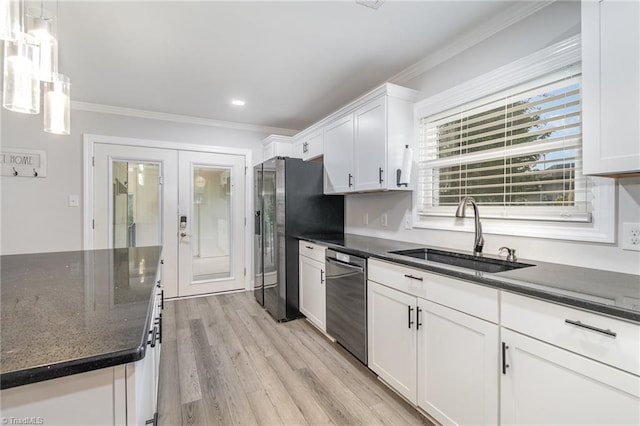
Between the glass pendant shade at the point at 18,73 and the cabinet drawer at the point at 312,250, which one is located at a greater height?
the glass pendant shade at the point at 18,73

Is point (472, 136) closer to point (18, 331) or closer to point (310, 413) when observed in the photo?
point (310, 413)

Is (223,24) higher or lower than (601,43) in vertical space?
higher

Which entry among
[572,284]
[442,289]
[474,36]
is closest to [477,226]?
[442,289]

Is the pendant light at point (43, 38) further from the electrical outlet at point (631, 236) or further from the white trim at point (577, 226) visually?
the electrical outlet at point (631, 236)

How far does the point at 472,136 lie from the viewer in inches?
85.2


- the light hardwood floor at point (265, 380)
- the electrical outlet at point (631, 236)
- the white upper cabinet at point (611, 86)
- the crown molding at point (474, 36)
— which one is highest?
the crown molding at point (474, 36)

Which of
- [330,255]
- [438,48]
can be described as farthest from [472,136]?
[330,255]

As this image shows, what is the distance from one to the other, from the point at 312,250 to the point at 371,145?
114cm

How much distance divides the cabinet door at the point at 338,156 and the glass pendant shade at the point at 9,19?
2.24m

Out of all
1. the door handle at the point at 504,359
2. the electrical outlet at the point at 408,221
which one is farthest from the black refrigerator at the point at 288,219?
the door handle at the point at 504,359

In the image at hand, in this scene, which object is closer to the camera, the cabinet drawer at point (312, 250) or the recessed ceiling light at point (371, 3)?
the recessed ceiling light at point (371, 3)

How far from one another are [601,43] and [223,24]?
207cm

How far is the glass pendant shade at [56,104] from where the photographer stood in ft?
5.32

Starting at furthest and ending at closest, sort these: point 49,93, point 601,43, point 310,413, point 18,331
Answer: point 310,413, point 49,93, point 601,43, point 18,331
